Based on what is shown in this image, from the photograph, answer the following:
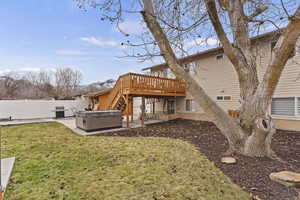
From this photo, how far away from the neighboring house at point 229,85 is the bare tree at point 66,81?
1933cm

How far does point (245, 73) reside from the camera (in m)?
4.20

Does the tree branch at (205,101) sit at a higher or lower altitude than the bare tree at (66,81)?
lower

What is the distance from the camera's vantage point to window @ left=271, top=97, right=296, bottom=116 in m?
7.33

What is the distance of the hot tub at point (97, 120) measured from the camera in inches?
316

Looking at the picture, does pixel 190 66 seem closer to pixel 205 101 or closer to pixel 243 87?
pixel 243 87

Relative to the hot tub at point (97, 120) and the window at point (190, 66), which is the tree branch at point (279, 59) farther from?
the window at point (190, 66)

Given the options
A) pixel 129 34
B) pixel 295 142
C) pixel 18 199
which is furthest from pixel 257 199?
pixel 295 142

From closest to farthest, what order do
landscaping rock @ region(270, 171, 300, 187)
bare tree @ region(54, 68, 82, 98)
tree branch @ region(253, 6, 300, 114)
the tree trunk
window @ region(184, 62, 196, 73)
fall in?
1. landscaping rock @ region(270, 171, 300, 187)
2. tree branch @ region(253, 6, 300, 114)
3. the tree trunk
4. window @ region(184, 62, 196, 73)
5. bare tree @ region(54, 68, 82, 98)

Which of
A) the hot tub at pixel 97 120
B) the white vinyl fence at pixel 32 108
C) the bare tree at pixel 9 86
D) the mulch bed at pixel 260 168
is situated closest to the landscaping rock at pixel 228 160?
the mulch bed at pixel 260 168

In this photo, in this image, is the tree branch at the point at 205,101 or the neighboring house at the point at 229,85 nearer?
the tree branch at the point at 205,101

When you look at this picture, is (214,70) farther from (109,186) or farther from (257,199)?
(109,186)

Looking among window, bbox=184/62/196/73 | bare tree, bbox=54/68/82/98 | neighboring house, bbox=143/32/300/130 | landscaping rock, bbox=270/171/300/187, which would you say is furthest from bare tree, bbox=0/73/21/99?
landscaping rock, bbox=270/171/300/187

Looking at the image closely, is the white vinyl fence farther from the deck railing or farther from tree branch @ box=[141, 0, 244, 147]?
tree branch @ box=[141, 0, 244, 147]

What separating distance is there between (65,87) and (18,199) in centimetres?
2864
